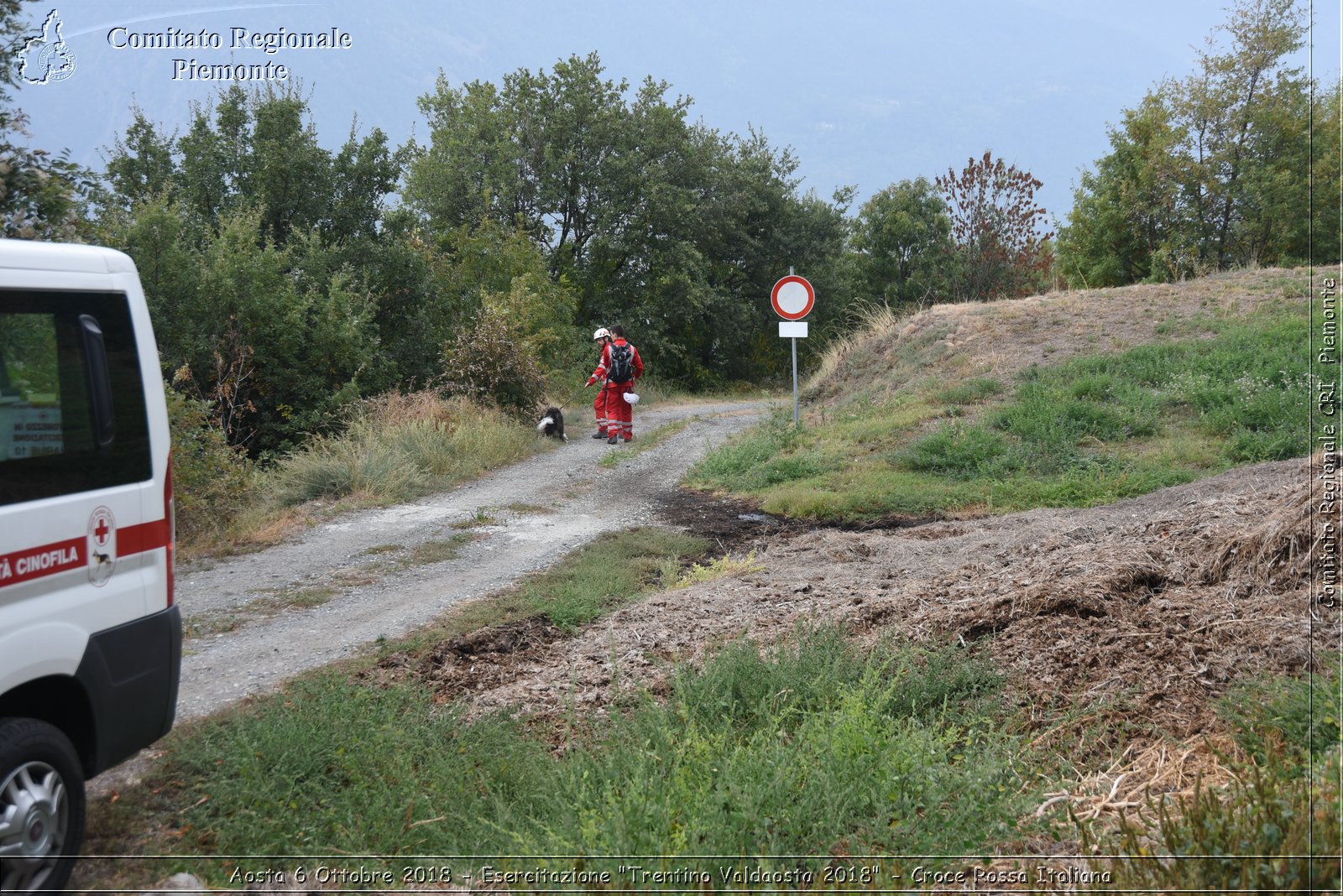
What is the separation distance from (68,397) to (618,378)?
12.7 m

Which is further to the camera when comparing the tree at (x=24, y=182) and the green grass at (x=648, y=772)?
the tree at (x=24, y=182)

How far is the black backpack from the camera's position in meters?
16.0

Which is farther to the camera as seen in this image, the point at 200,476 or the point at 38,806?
A: the point at 200,476

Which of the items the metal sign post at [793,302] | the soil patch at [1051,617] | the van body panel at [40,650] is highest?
the metal sign post at [793,302]

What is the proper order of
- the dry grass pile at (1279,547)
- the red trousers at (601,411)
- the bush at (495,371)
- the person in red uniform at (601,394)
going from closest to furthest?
the dry grass pile at (1279,547), the person in red uniform at (601,394), the red trousers at (601,411), the bush at (495,371)

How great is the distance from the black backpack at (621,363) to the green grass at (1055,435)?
8.11ft

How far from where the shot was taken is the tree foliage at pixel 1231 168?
21234 mm

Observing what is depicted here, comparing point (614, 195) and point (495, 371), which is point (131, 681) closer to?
point (495, 371)

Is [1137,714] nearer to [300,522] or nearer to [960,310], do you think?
[300,522]

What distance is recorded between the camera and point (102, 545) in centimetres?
365

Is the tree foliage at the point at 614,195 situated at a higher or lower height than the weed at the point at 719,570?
higher

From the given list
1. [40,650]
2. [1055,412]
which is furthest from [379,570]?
[1055,412]

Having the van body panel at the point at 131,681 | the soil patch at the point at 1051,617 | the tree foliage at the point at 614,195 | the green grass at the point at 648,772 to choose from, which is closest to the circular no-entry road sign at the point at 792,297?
the soil patch at the point at 1051,617

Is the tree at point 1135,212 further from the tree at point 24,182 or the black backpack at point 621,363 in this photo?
the tree at point 24,182
